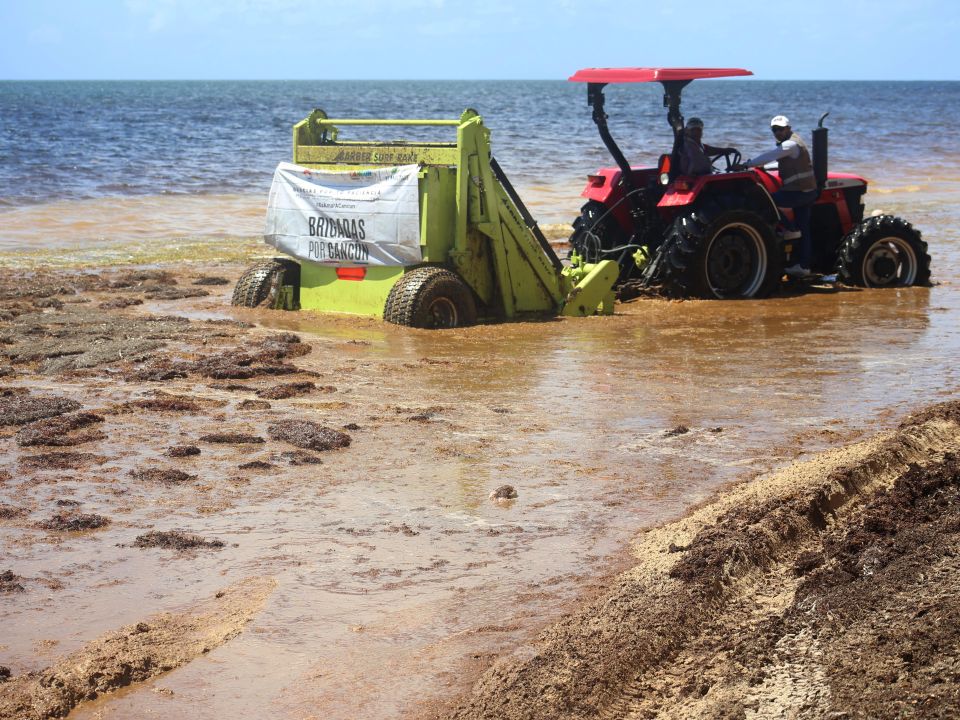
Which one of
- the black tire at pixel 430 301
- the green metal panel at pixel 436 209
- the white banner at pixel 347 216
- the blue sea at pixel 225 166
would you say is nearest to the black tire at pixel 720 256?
the black tire at pixel 430 301

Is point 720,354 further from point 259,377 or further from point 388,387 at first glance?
point 259,377

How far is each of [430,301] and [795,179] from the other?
376 centimetres

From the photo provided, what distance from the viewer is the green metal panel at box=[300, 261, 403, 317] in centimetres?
952

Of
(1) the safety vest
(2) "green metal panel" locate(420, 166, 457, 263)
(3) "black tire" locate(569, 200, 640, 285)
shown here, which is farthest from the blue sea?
(2) "green metal panel" locate(420, 166, 457, 263)

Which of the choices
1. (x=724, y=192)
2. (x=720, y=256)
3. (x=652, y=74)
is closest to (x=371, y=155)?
(x=652, y=74)

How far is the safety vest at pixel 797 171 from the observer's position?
1077cm

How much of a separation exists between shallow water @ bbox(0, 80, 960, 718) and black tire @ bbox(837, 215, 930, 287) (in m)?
1.11

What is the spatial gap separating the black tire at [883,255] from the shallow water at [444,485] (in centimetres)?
111

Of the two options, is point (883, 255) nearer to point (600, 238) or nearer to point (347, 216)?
point (600, 238)

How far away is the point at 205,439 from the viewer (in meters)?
5.95

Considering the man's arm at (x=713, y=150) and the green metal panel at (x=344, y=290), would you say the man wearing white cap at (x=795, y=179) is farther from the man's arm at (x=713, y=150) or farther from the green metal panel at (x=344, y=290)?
the green metal panel at (x=344, y=290)

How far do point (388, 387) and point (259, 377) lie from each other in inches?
32.8

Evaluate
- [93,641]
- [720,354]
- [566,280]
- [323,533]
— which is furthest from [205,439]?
[566,280]

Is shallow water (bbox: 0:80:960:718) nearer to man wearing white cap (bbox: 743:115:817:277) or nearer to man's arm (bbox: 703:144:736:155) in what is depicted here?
man wearing white cap (bbox: 743:115:817:277)
